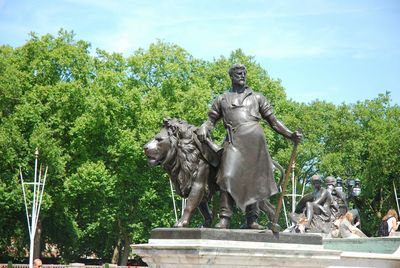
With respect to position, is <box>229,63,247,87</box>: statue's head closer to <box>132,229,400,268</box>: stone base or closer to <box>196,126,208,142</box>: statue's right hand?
<box>196,126,208,142</box>: statue's right hand

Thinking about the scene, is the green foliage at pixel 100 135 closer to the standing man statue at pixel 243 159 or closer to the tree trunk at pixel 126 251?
the tree trunk at pixel 126 251

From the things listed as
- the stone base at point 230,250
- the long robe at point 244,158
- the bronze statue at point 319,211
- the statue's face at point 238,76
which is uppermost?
the statue's face at point 238,76

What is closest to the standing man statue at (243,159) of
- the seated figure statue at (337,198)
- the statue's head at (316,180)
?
the statue's head at (316,180)

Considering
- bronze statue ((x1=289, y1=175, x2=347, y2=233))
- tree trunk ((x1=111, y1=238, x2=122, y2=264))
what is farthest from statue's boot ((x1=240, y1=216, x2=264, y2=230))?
tree trunk ((x1=111, y1=238, x2=122, y2=264))

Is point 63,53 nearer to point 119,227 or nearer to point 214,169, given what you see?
point 119,227

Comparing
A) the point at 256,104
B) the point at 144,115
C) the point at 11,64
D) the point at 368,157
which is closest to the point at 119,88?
the point at 144,115

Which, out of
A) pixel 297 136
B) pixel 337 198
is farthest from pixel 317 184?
pixel 297 136

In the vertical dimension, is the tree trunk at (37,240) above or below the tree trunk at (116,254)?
above

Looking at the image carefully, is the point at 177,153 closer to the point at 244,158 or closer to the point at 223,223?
the point at 244,158

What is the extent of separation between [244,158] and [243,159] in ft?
0.07

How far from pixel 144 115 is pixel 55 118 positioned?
5.11 metres

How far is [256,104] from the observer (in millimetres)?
12062

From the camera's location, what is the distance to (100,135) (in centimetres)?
4656

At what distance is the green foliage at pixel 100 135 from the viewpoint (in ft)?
147
